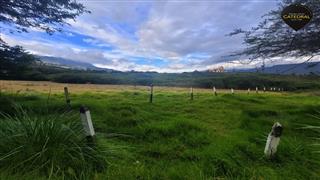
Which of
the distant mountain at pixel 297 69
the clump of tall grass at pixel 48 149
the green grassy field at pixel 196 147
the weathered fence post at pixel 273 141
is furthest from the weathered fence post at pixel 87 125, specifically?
the distant mountain at pixel 297 69

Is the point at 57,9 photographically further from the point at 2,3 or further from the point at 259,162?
the point at 259,162

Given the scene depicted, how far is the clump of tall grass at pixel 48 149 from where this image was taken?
570 centimetres

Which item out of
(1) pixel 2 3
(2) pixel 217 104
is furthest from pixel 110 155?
(2) pixel 217 104

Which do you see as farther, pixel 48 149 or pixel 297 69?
pixel 297 69

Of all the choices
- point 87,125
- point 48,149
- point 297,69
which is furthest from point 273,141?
point 297,69

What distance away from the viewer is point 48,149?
5.98 metres

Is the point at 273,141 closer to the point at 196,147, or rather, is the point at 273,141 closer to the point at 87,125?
the point at 196,147

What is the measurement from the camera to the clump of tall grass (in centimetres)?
570

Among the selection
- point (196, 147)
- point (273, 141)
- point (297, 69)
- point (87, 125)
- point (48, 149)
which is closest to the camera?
point (48, 149)

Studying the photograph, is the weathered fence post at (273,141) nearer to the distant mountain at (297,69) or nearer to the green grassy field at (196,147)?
the green grassy field at (196,147)

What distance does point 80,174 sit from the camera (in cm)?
563

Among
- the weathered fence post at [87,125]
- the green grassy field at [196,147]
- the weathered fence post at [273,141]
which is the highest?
the weathered fence post at [87,125]

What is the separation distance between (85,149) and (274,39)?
36.8 feet

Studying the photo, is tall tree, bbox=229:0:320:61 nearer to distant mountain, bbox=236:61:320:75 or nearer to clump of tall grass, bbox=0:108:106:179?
distant mountain, bbox=236:61:320:75
